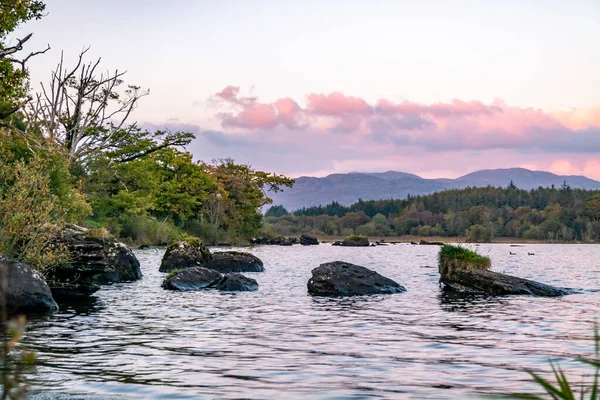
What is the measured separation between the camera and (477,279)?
79.0 ft

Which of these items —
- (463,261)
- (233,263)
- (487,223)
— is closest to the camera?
(463,261)

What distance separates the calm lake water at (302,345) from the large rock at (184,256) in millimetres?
12253

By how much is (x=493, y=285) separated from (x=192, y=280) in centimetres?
1144

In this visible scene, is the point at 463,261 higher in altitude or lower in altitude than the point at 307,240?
lower

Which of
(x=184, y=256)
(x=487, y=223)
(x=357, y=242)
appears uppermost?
(x=487, y=223)

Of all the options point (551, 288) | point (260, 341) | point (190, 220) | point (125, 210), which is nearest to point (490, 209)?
point (190, 220)

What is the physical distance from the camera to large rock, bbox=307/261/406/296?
76.8 feet

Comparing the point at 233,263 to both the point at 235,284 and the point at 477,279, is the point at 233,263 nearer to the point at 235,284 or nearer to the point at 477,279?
the point at 235,284

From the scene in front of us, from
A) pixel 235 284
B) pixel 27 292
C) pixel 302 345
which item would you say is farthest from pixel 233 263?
pixel 302 345

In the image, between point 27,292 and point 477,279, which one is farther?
point 477,279

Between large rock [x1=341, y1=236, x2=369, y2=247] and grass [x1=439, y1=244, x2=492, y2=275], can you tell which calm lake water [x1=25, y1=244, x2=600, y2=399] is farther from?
large rock [x1=341, y1=236, x2=369, y2=247]

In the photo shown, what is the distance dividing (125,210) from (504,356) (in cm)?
5552

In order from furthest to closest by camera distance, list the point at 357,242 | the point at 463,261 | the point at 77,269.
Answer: the point at 357,242, the point at 463,261, the point at 77,269

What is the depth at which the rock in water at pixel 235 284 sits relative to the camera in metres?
24.4
